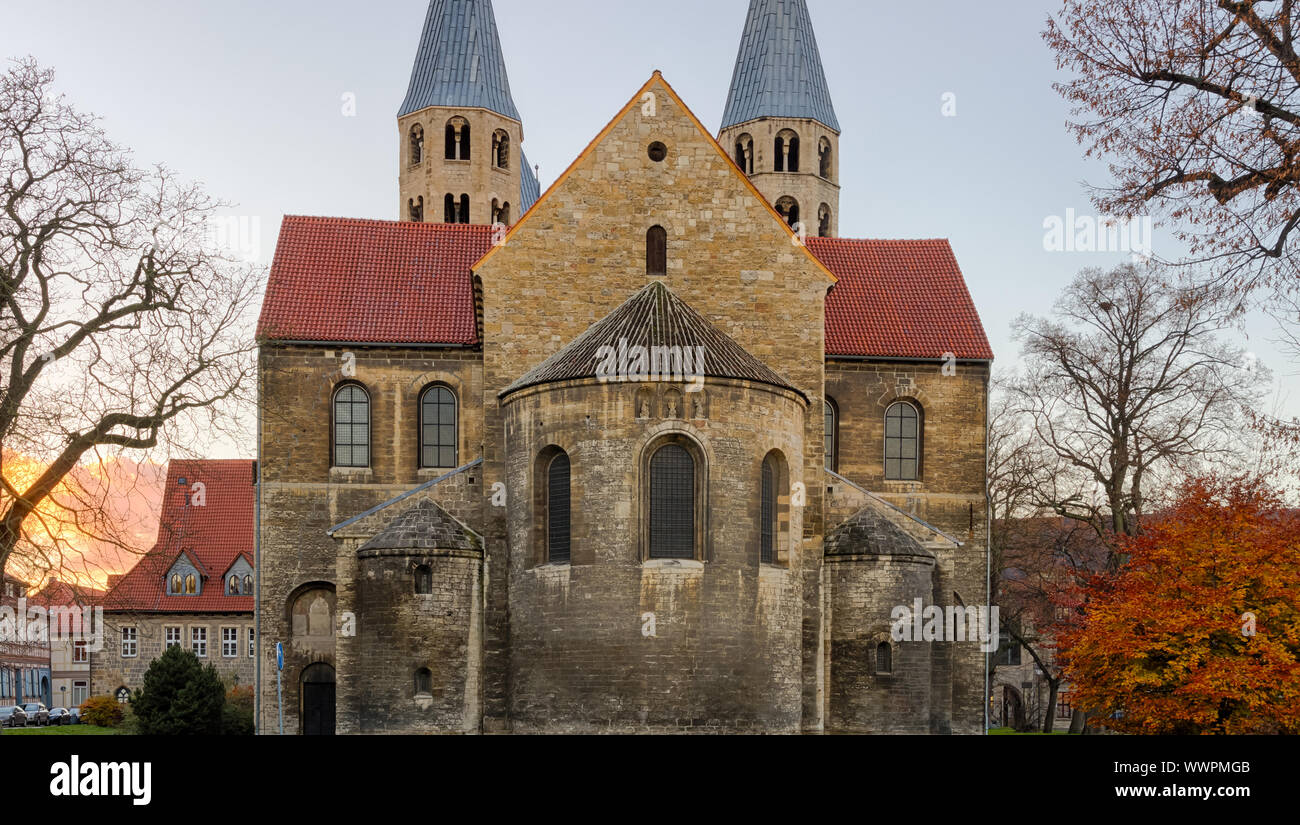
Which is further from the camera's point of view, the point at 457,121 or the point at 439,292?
the point at 457,121

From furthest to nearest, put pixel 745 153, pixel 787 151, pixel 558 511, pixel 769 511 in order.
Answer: pixel 745 153
pixel 787 151
pixel 769 511
pixel 558 511

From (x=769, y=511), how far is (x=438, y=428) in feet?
31.2

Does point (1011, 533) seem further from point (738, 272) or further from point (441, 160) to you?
point (441, 160)

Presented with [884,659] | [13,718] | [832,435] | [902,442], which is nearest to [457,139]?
[832,435]

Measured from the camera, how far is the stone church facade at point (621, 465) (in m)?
29.8

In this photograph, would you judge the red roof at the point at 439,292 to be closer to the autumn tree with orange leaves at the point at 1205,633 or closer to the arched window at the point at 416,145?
the autumn tree with orange leaves at the point at 1205,633

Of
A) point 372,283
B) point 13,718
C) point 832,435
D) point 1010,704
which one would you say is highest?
point 372,283

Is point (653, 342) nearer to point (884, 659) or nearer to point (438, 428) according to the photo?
point (438, 428)

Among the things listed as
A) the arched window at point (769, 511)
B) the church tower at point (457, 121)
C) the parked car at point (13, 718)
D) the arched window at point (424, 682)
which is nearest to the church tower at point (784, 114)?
the church tower at point (457, 121)

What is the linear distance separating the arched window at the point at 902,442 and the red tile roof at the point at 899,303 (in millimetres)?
1489

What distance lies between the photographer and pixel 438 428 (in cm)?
3644

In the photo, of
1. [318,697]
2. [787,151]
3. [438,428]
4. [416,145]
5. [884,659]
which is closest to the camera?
[884,659]
